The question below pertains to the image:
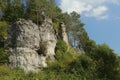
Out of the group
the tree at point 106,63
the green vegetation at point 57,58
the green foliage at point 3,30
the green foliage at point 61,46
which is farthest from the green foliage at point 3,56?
the tree at point 106,63

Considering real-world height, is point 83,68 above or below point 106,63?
below

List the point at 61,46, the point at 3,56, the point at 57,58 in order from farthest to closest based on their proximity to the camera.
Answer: the point at 61,46 → the point at 57,58 → the point at 3,56

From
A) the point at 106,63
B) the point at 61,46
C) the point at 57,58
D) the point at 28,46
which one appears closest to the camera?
the point at 28,46

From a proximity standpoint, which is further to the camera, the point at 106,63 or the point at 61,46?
the point at 61,46

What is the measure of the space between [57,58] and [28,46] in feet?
16.9

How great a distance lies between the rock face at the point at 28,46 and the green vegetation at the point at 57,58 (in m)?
1.12

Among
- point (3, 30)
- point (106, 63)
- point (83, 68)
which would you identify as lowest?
point (83, 68)

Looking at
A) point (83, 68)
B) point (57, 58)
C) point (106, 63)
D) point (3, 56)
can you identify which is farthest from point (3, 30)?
point (106, 63)

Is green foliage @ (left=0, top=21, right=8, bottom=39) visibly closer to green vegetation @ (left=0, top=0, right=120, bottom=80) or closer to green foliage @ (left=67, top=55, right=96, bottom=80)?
green vegetation @ (left=0, top=0, right=120, bottom=80)

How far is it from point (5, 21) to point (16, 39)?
7542 mm

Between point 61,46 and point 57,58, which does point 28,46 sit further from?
point 61,46

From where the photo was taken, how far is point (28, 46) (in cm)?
5681

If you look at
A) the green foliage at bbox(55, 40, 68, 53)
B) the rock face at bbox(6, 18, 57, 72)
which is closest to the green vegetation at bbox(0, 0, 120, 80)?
the green foliage at bbox(55, 40, 68, 53)

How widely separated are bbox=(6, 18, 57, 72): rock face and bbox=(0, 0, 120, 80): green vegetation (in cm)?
112
